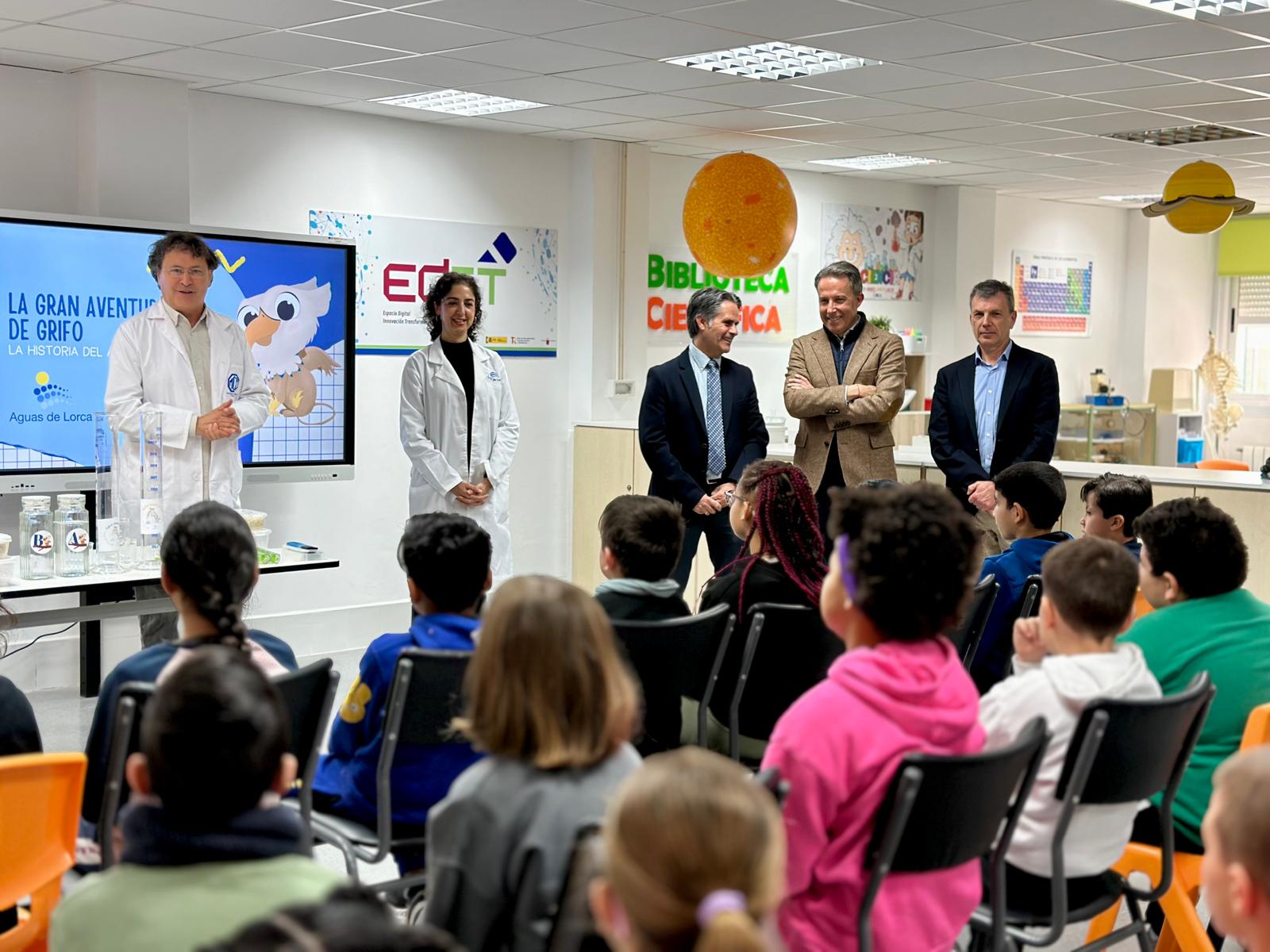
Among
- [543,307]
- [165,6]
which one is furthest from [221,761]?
[543,307]

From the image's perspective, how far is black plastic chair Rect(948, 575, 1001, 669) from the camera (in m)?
3.48

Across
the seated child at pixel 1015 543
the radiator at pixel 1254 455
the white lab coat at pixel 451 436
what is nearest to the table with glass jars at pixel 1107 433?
the radiator at pixel 1254 455

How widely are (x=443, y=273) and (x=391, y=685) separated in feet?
16.4

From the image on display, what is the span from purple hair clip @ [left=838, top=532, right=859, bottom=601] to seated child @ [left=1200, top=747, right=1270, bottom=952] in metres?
0.74

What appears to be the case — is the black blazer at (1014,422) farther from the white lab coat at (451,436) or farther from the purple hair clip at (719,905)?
the purple hair clip at (719,905)

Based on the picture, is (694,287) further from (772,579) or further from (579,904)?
(579,904)

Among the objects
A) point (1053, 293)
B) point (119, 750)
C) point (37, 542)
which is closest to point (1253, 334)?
point (1053, 293)

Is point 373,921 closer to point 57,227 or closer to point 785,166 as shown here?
point 57,227

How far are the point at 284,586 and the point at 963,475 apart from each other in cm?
339

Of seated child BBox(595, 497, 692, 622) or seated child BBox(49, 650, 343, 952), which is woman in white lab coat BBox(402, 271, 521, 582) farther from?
seated child BBox(49, 650, 343, 952)

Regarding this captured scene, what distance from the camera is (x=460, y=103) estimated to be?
6.66 metres

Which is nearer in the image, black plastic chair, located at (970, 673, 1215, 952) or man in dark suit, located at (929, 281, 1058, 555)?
black plastic chair, located at (970, 673, 1215, 952)

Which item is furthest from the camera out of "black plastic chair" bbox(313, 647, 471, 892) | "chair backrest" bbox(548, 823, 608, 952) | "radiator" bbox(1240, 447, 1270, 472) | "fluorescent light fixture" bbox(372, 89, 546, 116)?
"radiator" bbox(1240, 447, 1270, 472)

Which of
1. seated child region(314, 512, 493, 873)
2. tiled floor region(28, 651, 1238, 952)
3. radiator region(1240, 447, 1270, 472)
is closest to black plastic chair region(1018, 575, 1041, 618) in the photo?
tiled floor region(28, 651, 1238, 952)
